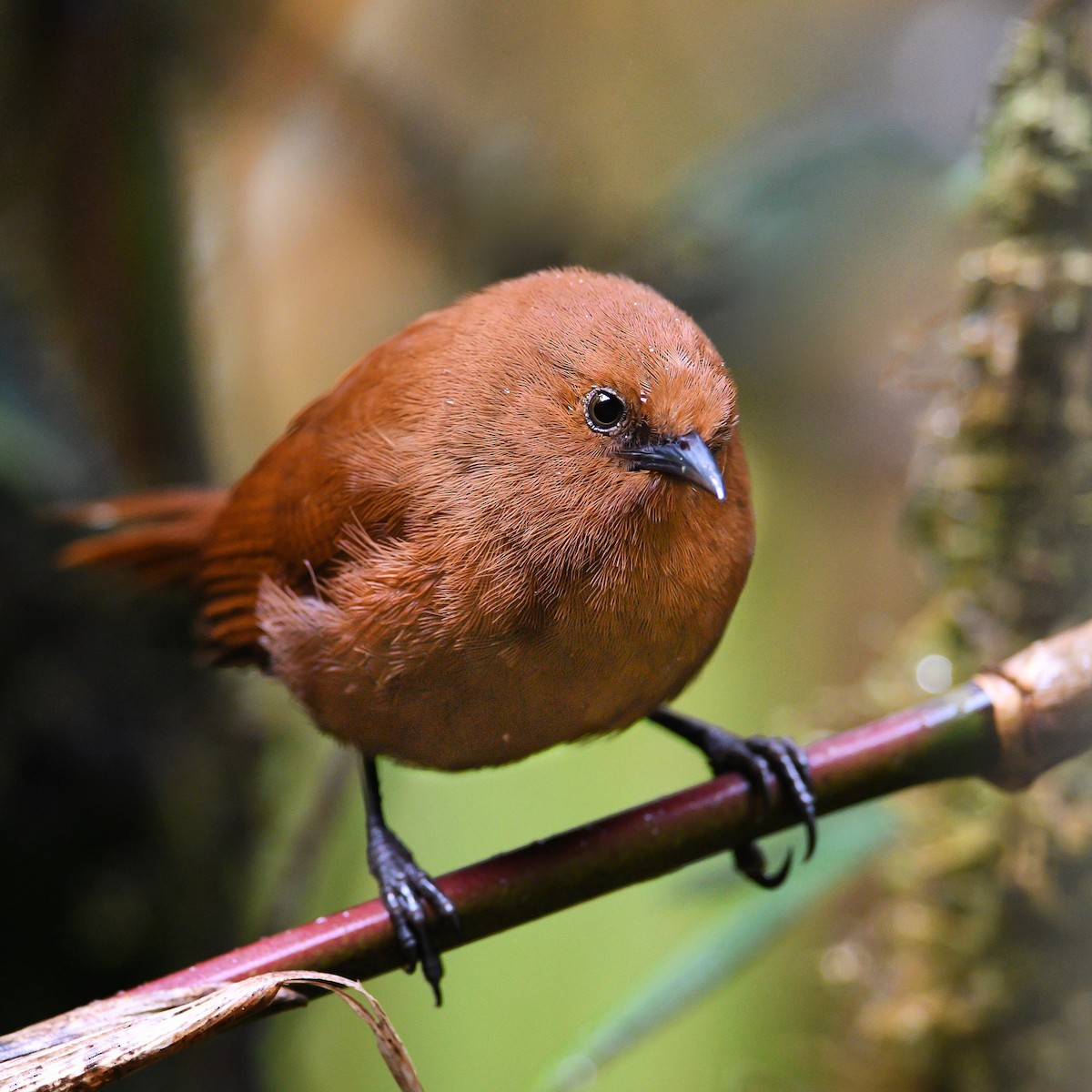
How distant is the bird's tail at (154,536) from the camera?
2725mm

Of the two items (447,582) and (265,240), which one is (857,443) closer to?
(265,240)

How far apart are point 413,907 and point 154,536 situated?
1151mm

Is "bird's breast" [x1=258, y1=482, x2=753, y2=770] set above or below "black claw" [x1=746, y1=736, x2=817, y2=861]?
above

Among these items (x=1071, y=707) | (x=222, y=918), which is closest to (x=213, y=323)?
(x=222, y=918)

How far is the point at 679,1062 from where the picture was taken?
378 cm

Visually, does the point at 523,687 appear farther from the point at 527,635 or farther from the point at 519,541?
the point at 519,541

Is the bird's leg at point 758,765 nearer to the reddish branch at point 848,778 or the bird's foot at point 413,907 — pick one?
the reddish branch at point 848,778

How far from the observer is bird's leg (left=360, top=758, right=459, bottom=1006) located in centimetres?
189

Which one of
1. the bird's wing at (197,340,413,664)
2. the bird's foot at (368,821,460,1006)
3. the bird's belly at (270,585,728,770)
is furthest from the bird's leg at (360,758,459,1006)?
the bird's wing at (197,340,413,664)

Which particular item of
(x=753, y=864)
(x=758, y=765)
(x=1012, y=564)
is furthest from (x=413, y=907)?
(x=1012, y=564)

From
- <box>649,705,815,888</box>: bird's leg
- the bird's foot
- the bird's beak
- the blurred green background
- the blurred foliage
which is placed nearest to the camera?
the bird's beak

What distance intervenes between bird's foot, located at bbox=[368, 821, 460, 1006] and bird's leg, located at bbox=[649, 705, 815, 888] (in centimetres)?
51

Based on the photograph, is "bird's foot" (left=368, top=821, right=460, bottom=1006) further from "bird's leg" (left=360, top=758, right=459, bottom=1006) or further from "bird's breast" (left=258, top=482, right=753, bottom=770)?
"bird's breast" (left=258, top=482, right=753, bottom=770)

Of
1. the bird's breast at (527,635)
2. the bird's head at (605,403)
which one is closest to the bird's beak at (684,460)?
the bird's head at (605,403)
